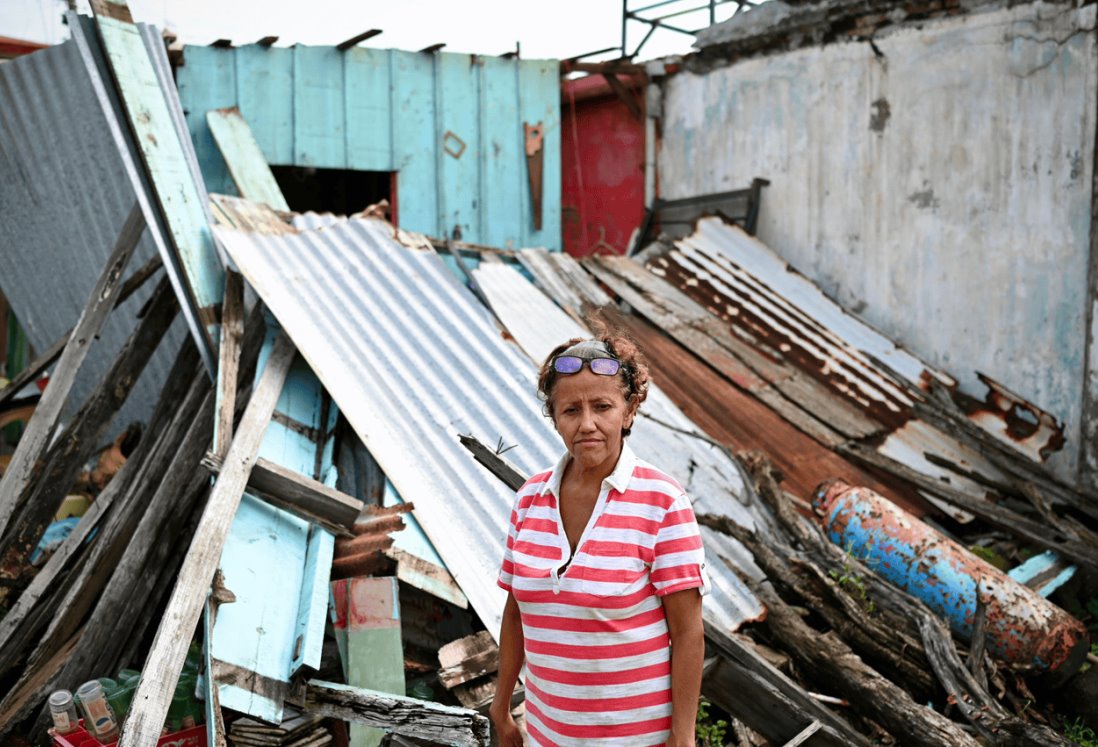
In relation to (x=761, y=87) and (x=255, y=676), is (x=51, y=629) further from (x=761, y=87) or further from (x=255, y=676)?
(x=761, y=87)

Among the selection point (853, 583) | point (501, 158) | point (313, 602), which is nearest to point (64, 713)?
point (313, 602)

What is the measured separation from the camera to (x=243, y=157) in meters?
8.54

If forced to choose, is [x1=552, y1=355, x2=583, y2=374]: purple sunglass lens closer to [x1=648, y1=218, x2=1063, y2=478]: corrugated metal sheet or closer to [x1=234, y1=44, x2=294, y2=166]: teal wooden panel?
[x1=648, y1=218, x2=1063, y2=478]: corrugated metal sheet

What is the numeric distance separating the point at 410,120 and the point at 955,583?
728 centimetres

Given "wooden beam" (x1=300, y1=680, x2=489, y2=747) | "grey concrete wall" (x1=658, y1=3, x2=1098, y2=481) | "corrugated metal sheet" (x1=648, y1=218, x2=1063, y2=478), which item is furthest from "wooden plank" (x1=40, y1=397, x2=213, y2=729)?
"grey concrete wall" (x1=658, y1=3, x2=1098, y2=481)

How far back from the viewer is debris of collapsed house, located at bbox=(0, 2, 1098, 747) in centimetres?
343

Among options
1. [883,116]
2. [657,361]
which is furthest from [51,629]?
[883,116]

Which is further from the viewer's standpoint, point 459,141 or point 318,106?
point 459,141

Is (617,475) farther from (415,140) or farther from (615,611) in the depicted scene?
(415,140)

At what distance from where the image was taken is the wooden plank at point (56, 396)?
506 centimetres

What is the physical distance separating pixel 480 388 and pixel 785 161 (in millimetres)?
4655

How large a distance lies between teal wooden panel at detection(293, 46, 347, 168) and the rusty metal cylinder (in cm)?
651

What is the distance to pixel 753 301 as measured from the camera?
310 inches

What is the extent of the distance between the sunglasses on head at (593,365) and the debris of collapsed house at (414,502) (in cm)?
84
